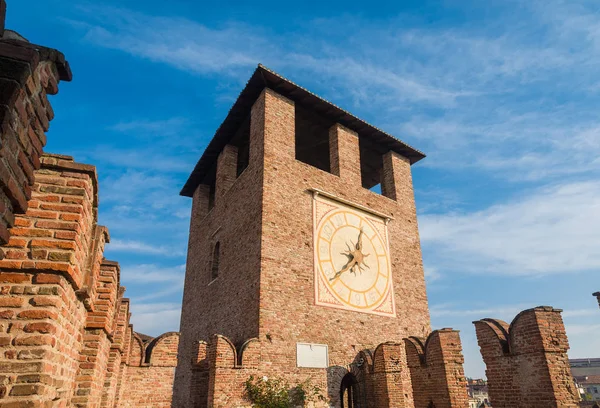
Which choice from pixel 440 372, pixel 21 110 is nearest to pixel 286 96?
pixel 440 372

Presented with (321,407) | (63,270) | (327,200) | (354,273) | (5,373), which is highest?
(327,200)

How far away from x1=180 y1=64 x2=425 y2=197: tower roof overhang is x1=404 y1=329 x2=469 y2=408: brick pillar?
822 cm

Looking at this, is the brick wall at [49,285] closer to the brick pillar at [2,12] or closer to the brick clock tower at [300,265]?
the brick pillar at [2,12]

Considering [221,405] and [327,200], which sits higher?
[327,200]

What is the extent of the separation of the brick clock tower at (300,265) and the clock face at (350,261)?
4 cm

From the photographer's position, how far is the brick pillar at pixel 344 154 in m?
14.3

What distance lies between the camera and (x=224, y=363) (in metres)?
9.12

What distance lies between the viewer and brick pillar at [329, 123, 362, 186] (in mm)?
14344

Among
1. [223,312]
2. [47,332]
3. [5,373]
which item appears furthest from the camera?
[223,312]

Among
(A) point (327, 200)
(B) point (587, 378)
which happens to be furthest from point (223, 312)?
(B) point (587, 378)

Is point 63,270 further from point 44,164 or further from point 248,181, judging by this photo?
point 248,181

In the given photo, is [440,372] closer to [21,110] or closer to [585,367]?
[21,110]

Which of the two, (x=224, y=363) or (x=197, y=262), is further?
(x=197, y=262)

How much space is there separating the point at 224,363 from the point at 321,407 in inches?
116
